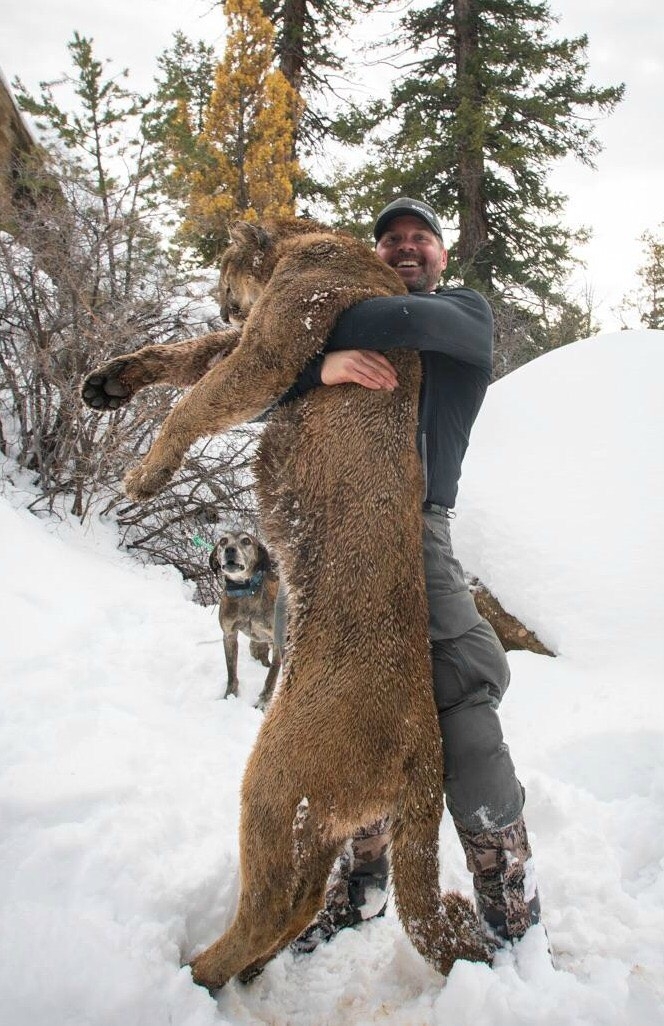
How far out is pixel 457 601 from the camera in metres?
1.90

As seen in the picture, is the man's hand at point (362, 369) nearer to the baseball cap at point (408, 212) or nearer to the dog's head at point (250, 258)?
the dog's head at point (250, 258)

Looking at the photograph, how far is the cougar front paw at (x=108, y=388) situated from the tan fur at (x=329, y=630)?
0.26 metres

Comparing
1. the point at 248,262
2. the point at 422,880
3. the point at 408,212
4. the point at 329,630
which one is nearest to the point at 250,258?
the point at 248,262

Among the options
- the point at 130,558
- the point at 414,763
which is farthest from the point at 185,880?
the point at 130,558

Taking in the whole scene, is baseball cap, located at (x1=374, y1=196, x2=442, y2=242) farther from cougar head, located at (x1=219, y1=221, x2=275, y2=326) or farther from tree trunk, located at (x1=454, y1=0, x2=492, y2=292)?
tree trunk, located at (x1=454, y1=0, x2=492, y2=292)

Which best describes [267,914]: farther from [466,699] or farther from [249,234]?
[249,234]

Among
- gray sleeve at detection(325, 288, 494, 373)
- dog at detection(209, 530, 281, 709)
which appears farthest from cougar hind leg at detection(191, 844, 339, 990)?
dog at detection(209, 530, 281, 709)

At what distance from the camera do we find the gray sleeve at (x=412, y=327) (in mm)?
1758

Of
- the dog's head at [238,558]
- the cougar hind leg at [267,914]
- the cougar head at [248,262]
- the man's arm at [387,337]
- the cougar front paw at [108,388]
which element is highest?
the cougar head at [248,262]

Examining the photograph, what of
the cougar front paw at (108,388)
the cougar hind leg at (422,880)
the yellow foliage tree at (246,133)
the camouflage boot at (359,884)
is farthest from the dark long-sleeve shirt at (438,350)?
the yellow foliage tree at (246,133)

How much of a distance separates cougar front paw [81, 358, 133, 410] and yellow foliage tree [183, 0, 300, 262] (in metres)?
15.3

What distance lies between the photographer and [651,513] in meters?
5.74

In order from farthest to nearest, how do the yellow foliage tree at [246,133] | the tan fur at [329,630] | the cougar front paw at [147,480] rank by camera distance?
the yellow foliage tree at [246,133] < the cougar front paw at [147,480] < the tan fur at [329,630]

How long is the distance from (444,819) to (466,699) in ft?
5.40
